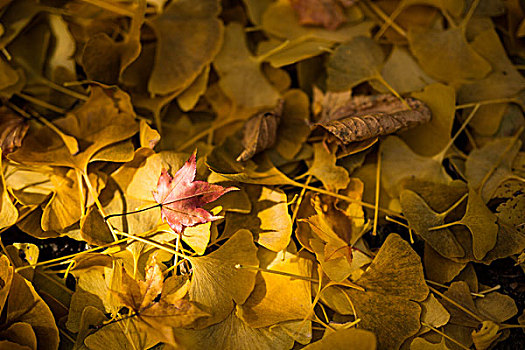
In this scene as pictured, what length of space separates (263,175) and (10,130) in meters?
0.27

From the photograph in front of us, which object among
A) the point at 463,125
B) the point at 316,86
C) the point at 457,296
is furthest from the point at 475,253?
the point at 316,86

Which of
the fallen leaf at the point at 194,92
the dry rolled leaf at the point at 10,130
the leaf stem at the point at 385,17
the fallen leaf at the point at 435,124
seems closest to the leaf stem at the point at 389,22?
the leaf stem at the point at 385,17

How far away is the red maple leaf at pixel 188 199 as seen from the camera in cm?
41

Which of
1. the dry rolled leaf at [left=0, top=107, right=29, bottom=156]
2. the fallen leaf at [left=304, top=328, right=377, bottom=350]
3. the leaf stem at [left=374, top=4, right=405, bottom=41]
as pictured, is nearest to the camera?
the fallen leaf at [left=304, top=328, right=377, bottom=350]

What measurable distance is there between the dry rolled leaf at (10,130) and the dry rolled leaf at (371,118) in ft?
1.04

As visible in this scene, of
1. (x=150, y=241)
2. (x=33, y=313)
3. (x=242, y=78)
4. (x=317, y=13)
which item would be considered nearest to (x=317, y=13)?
(x=317, y=13)

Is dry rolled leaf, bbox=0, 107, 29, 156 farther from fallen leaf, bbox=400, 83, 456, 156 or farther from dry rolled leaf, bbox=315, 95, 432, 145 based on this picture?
fallen leaf, bbox=400, 83, 456, 156

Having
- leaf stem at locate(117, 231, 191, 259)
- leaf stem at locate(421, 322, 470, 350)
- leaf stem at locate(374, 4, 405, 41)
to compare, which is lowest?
leaf stem at locate(421, 322, 470, 350)

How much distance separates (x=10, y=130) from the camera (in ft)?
1.58

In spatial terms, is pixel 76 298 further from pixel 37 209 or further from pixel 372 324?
pixel 372 324

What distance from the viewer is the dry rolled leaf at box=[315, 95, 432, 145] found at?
449mm

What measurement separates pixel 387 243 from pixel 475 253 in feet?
0.26

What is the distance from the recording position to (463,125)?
0.51 m

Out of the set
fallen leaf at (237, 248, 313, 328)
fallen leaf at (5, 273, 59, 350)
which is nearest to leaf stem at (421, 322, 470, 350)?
fallen leaf at (237, 248, 313, 328)
